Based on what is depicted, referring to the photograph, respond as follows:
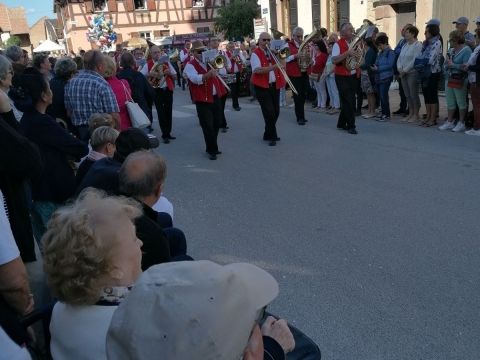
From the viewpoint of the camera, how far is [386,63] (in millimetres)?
9680

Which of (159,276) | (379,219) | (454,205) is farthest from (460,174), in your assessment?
(159,276)

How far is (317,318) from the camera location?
127 inches

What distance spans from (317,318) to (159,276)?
231cm

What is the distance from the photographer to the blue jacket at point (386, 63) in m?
9.63

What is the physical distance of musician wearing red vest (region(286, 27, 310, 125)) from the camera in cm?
1015

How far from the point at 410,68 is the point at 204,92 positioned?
13.2 feet

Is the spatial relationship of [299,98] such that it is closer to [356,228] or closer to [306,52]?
[306,52]

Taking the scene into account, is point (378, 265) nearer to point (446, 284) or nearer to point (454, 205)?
point (446, 284)

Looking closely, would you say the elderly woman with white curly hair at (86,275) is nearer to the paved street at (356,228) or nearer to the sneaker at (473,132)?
the paved street at (356,228)

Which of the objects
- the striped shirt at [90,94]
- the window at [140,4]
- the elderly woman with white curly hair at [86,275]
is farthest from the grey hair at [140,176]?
the window at [140,4]

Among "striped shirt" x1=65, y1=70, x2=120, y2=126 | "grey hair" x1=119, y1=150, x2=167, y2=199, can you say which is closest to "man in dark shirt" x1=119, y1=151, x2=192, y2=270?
"grey hair" x1=119, y1=150, x2=167, y2=199

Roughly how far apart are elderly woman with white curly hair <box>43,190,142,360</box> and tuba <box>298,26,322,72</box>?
9.17 meters

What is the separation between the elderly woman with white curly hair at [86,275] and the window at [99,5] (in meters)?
43.9

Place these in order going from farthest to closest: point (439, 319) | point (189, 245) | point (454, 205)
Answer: point (454, 205) < point (189, 245) < point (439, 319)
